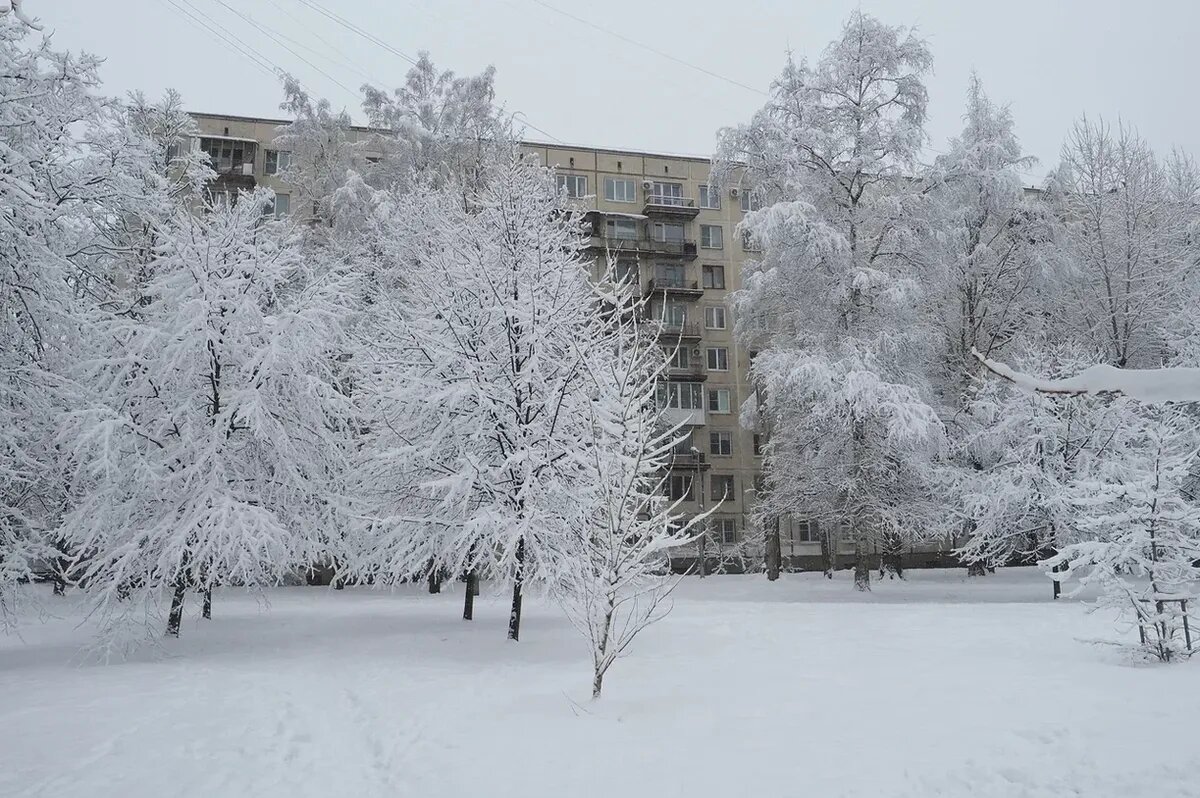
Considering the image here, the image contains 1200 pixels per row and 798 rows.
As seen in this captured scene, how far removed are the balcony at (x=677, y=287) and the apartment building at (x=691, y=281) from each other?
0.23ft

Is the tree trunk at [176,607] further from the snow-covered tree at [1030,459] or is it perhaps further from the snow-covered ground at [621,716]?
the snow-covered tree at [1030,459]

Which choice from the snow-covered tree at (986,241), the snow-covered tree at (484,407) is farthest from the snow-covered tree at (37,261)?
the snow-covered tree at (986,241)

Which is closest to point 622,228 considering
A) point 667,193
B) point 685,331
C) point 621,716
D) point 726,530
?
point 667,193

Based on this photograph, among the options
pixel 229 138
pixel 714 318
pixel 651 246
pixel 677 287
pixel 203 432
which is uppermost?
pixel 229 138

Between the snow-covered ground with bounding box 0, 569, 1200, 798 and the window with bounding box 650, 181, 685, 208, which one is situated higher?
the window with bounding box 650, 181, 685, 208

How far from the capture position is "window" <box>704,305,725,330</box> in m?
50.4

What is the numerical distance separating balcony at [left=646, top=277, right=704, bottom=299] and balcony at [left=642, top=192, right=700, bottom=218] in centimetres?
389

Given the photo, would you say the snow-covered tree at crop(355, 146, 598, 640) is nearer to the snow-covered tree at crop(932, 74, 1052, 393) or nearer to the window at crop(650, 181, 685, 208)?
the snow-covered tree at crop(932, 74, 1052, 393)

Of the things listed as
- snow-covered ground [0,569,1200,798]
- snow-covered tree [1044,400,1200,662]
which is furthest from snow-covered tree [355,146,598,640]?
snow-covered tree [1044,400,1200,662]

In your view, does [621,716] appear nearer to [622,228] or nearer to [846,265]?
[846,265]

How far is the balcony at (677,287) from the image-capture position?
158ft

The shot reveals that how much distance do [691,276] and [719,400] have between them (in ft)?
26.2

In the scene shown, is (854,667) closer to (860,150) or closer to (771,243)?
(771,243)

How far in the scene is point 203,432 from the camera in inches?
602
